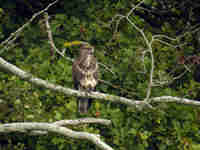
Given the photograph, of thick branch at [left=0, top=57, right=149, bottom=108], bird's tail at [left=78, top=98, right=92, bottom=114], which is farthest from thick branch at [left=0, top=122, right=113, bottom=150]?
bird's tail at [left=78, top=98, right=92, bottom=114]

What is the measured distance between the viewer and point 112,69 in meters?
5.04

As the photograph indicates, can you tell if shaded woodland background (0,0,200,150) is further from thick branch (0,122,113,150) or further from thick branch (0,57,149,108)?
thick branch (0,122,113,150)

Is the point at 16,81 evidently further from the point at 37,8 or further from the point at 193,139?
the point at 193,139

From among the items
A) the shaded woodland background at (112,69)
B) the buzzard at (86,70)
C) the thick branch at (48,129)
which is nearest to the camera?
the thick branch at (48,129)

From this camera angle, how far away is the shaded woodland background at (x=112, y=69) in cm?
441

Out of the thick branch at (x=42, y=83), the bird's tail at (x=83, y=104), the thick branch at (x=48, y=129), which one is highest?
the thick branch at (x=42, y=83)

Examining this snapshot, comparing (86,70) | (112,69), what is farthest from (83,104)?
(112,69)

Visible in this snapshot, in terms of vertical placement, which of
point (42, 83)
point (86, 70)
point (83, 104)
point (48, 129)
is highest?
point (86, 70)

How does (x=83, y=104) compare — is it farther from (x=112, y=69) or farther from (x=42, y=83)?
(x=112, y=69)

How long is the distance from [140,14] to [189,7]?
1.04 meters

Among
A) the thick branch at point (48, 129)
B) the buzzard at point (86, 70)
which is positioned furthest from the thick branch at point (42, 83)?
the thick branch at point (48, 129)

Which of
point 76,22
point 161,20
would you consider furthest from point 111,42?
point 161,20

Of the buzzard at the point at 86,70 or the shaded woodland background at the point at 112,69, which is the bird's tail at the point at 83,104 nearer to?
the buzzard at the point at 86,70

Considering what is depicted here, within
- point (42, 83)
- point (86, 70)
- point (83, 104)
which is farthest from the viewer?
point (83, 104)
